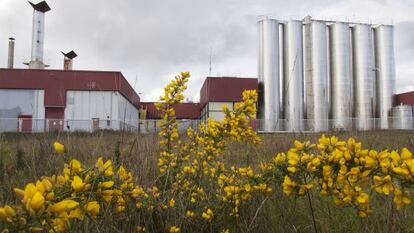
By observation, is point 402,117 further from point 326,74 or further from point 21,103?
point 21,103

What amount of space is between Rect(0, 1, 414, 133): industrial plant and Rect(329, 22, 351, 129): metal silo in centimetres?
7

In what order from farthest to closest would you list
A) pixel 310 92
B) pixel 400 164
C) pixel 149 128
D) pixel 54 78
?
pixel 54 78 < pixel 310 92 < pixel 149 128 < pixel 400 164

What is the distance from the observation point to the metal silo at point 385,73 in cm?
2495

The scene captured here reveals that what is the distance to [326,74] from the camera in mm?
24078

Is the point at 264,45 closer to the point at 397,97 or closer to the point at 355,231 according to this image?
the point at 397,97

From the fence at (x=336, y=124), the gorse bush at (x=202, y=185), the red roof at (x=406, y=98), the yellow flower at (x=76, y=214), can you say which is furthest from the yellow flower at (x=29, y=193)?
the red roof at (x=406, y=98)

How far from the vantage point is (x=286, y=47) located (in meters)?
24.8

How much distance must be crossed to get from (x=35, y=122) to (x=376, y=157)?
2436 centimetres

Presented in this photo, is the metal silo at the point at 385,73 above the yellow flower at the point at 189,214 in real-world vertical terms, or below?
above

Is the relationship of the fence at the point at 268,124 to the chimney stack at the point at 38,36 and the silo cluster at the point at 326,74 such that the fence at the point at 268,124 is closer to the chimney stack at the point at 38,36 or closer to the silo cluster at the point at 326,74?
the silo cluster at the point at 326,74

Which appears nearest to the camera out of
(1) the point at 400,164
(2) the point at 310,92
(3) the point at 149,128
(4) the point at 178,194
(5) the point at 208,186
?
(1) the point at 400,164

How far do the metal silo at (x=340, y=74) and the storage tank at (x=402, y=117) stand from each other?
3.69m

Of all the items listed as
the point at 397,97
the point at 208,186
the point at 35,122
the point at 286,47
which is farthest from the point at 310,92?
the point at 208,186

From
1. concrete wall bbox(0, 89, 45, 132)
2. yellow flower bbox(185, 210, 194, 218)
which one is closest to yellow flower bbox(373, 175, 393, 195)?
yellow flower bbox(185, 210, 194, 218)
